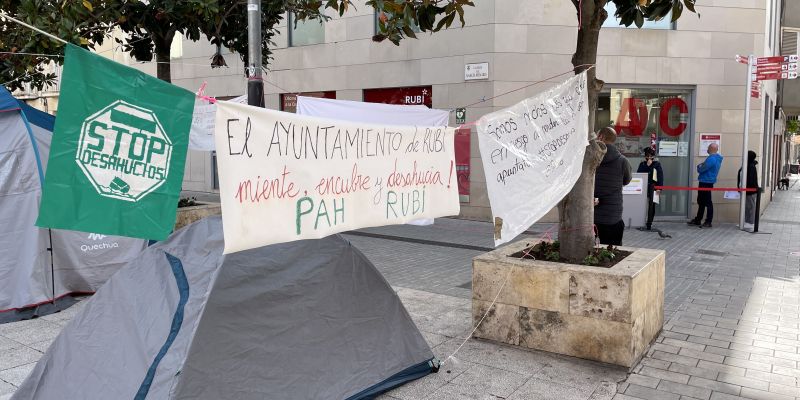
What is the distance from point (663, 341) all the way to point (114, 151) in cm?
467

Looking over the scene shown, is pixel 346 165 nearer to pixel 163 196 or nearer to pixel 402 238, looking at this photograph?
pixel 163 196

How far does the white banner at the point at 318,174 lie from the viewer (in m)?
3.03

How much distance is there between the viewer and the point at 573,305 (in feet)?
15.5

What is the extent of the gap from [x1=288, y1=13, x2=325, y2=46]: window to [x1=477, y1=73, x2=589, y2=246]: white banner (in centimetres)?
1170

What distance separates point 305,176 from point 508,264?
226 cm

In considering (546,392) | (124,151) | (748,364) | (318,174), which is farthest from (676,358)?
(124,151)

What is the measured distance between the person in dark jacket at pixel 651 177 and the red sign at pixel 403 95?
4.83m

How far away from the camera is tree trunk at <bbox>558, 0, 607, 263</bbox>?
205 inches

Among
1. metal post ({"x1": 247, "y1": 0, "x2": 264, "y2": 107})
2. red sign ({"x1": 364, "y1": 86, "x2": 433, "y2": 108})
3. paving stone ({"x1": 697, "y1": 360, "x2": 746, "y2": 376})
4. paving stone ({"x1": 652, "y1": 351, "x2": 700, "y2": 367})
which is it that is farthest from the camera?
red sign ({"x1": 364, "y1": 86, "x2": 433, "y2": 108})

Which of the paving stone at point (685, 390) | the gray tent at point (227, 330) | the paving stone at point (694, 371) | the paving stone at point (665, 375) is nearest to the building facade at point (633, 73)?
the paving stone at point (694, 371)

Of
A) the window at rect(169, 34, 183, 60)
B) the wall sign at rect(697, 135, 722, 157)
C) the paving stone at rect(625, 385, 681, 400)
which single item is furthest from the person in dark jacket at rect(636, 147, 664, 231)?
the window at rect(169, 34, 183, 60)

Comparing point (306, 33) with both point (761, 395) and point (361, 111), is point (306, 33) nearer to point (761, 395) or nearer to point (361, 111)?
point (361, 111)

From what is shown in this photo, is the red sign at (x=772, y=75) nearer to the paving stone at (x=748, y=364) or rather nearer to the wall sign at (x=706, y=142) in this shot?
the wall sign at (x=706, y=142)

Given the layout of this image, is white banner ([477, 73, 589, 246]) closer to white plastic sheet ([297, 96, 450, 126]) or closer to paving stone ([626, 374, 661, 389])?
paving stone ([626, 374, 661, 389])
